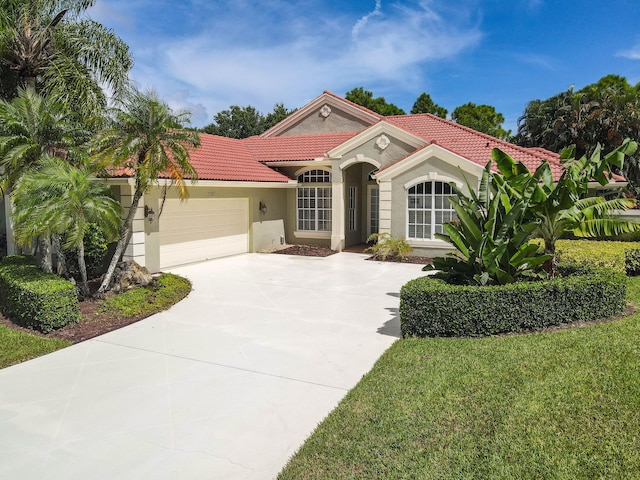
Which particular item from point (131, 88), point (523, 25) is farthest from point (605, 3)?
point (131, 88)

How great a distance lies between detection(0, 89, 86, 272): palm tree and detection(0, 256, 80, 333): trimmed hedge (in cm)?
121

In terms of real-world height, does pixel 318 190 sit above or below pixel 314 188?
below

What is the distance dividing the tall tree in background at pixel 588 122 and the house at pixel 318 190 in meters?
12.9

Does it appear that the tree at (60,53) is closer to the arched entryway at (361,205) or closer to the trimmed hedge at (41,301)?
the trimmed hedge at (41,301)

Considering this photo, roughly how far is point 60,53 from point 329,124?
14279 millimetres

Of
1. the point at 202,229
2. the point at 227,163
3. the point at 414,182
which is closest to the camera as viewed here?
the point at 202,229

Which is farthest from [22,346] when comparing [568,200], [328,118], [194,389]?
[328,118]

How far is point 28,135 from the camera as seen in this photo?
10.5 metres

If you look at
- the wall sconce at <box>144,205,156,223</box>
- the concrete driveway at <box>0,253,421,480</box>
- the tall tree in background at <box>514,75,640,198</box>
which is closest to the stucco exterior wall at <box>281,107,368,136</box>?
the wall sconce at <box>144,205,156,223</box>

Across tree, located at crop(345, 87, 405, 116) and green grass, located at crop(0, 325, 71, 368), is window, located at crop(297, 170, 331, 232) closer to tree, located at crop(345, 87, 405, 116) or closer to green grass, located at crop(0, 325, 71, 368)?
green grass, located at crop(0, 325, 71, 368)

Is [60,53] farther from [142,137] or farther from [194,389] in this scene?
[194,389]

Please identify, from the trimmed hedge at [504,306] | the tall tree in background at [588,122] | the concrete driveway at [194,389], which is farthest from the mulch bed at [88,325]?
the tall tree in background at [588,122]

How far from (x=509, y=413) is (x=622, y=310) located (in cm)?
501

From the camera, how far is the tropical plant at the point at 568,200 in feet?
29.2
